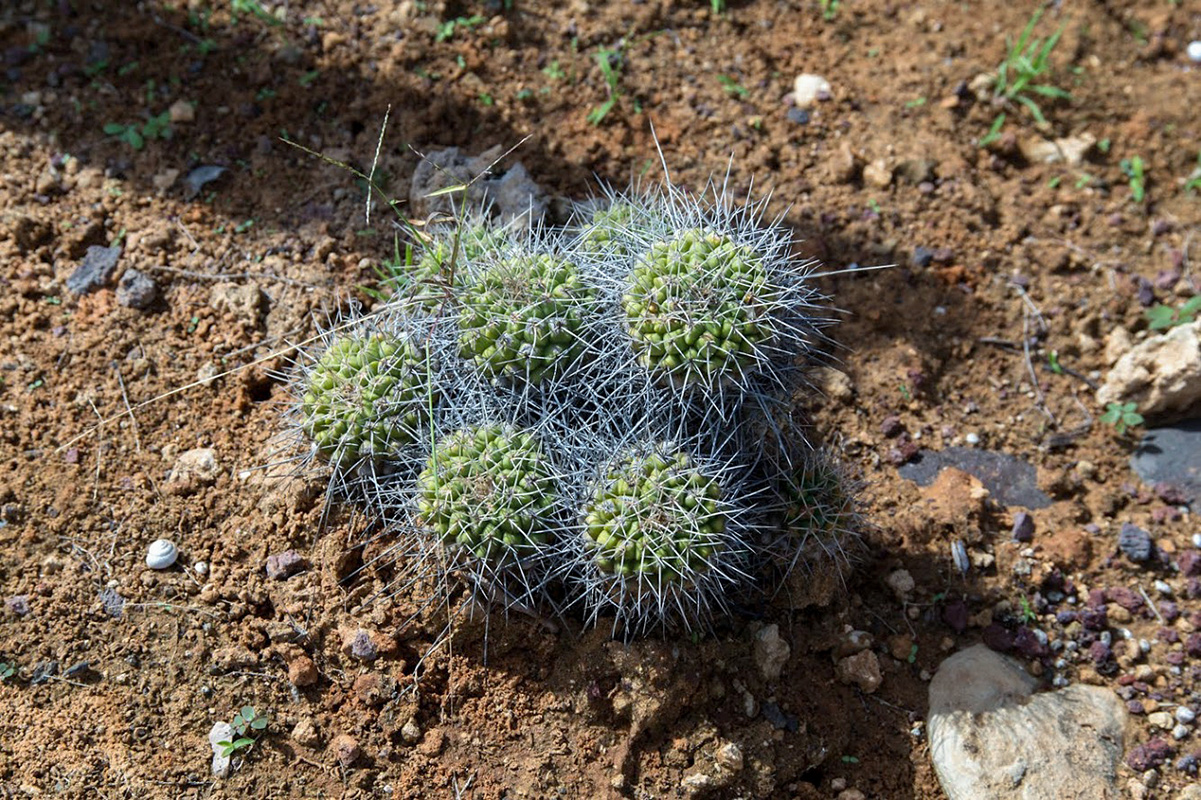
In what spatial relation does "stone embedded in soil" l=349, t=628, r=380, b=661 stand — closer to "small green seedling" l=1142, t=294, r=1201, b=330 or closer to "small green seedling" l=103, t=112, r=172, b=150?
"small green seedling" l=103, t=112, r=172, b=150

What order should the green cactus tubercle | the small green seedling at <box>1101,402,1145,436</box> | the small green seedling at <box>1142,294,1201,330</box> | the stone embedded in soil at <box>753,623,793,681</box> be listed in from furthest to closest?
the small green seedling at <box>1142,294,1201,330</box>, the small green seedling at <box>1101,402,1145,436</box>, the stone embedded in soil at <box>753,623,793,681</box>, the green cactus tubercle

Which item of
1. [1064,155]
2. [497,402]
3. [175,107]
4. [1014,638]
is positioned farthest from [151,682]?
[1064,155]

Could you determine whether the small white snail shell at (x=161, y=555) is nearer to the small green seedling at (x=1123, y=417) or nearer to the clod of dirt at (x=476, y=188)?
the clod of dirt at (x=476, y=188)

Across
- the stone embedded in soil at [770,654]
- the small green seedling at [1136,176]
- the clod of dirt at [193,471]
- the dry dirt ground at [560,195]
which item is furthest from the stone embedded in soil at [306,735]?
the small green seedling at [1136,176]

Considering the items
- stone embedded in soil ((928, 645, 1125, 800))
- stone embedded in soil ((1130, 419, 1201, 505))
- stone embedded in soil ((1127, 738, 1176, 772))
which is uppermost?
stone embedded in soil ((1130, 419, 1201, 505))

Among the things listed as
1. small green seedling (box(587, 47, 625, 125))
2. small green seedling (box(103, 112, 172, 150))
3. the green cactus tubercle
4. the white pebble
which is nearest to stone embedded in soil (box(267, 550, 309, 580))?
the green cactus tubercle

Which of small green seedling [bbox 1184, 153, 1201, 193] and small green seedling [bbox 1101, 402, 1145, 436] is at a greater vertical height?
small green seedling [bbox 1184, 153, 1201, 193]
